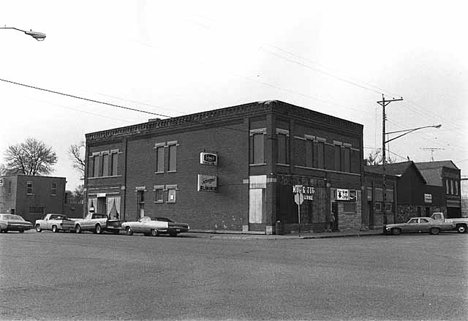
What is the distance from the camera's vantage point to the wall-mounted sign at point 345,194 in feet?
134

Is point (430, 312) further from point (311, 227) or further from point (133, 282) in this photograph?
point (311, 227)

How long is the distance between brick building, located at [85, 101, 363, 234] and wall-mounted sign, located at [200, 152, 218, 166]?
0.07 metres

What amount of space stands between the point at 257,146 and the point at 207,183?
468cm

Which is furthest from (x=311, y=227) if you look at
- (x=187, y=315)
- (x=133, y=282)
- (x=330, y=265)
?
(x=187, y=315)

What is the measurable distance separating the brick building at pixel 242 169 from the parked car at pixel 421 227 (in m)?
4.23

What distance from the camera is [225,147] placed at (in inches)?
1494

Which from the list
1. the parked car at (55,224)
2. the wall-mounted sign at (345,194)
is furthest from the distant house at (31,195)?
the wall-mounted sign at (345,194)

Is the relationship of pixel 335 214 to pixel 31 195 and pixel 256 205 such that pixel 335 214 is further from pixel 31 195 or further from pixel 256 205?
pixel 31 195

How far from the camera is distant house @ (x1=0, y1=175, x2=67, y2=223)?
6612 cm

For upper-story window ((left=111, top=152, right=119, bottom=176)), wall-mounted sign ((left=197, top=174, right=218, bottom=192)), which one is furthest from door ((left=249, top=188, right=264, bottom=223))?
upper-story window ((left=111, top=152, right=119, bottom=176))

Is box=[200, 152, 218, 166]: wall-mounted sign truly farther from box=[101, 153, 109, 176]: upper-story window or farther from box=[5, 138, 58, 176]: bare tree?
box=[5, 138, 58, 176]: bare tree

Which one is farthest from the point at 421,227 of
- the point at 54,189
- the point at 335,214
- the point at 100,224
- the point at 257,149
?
the point at 54,189

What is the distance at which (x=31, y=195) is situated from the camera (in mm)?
67125

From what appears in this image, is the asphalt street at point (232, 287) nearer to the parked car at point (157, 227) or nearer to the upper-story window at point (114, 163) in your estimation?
the parked car at point (157, 227)
